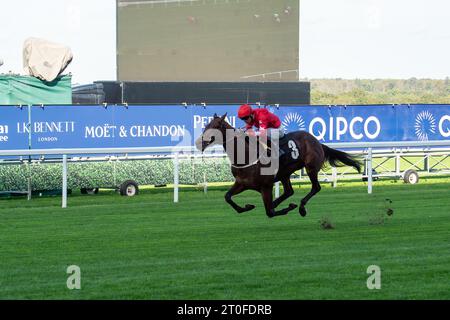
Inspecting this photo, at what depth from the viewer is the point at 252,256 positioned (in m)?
9.77

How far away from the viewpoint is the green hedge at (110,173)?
60.7ft

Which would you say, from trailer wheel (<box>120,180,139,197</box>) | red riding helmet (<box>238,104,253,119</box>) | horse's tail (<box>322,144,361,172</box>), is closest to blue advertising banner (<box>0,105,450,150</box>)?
trailer wheel (<box>120,180,139,197</box>)

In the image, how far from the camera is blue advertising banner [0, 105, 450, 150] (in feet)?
63.9

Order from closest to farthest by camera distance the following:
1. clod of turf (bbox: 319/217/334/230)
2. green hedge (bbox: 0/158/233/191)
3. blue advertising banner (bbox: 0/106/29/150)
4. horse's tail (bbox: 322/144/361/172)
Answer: clod of turf (bbox: 319/217/334/230), horse's tail (bbox: 322/144/361/172), green hedge (bbox: 0/158/233/191), blue advertising banner (bbox: 0/106/29/150)

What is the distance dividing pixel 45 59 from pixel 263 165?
1074 cm

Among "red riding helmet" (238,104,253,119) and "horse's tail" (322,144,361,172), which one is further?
"horse's tail" (322,144,361,172)

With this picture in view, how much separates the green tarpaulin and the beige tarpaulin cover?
0.61ft

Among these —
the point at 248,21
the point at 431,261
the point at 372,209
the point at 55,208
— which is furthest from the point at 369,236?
the point at 248,21

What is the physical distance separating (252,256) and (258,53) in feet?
65.1

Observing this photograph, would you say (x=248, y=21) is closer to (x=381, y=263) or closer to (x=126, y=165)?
(x=126, y=165)

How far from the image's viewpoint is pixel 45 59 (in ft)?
72.2

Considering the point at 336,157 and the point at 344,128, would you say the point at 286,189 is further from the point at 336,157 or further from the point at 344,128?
the point at 344,128

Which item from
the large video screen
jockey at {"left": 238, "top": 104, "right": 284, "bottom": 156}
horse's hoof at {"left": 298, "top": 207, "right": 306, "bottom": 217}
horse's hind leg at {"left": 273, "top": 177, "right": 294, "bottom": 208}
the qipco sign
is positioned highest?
the large video screen

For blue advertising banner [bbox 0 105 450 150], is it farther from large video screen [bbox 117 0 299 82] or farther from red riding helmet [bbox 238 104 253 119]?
red riding helmet [bbox 238 104 253 119]
